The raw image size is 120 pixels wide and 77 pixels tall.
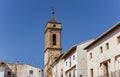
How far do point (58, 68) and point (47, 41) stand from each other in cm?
2252

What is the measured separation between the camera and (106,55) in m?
32.7

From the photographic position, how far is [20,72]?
61.0 metres

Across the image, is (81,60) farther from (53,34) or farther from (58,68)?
(53,34)

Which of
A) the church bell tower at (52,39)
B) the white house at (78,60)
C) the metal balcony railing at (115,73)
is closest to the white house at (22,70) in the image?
the church bell tower at (52,39)

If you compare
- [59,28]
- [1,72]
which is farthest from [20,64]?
[59,28]

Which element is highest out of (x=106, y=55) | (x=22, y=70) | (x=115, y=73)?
(x=22, y=70)

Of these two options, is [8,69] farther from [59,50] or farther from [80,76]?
[80,76]

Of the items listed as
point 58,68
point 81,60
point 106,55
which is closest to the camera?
point 106,55

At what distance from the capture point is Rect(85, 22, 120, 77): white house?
3070 centimetres

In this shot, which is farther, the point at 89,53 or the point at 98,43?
the point at 89,53

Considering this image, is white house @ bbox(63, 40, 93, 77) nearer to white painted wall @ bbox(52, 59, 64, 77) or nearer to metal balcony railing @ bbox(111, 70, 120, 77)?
white painted wall @ bbox(52, 59, 64, 77)

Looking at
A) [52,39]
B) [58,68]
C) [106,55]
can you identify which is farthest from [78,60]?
[52,39]

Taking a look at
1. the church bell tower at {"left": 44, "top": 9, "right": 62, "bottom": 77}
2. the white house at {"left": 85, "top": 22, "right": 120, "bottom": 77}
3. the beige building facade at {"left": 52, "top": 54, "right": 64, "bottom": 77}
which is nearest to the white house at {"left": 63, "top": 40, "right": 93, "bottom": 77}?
the white house at {"left": 85, "top": 22, "right": 120, "bottom": 77}

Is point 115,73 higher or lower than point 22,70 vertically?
lower
